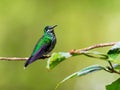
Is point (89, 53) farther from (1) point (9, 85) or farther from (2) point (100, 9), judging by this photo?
(2) point (100, 9)

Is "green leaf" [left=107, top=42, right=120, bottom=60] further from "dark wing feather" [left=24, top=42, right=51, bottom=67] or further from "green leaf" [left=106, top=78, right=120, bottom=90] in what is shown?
Answer: "dark wing feather" [left=24, top=42, right=51, bottom=67]

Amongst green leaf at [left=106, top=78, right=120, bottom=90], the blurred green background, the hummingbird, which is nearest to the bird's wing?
the hummingbird

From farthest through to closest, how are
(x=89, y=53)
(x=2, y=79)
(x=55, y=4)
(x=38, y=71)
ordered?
(x=55, y=4)
(x=38, y=71)
(x=2, y=79)
(x=89, y=53)

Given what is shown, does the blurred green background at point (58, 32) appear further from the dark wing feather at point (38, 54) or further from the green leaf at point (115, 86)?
the green leaf at point (115, 86)

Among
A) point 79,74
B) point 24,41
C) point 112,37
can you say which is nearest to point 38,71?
point 24,41

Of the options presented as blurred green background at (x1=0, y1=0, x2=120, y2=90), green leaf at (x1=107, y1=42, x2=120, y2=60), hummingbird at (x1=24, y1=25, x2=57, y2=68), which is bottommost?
blurred green background at (x1=0, y1=0, x2=120, y2=90)

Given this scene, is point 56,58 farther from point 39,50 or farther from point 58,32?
point 58,32

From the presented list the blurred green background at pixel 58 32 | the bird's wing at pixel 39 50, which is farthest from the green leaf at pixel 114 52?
the blurred green background at pixel 58 32
